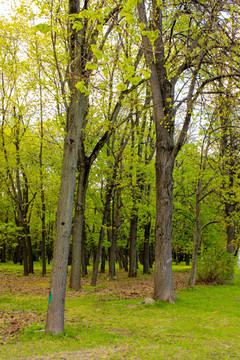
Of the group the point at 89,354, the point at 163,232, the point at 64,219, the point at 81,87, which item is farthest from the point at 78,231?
the point at 81,87

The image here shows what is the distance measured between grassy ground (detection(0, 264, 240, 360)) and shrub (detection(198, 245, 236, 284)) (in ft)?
13.7

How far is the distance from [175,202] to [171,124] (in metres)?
9.17

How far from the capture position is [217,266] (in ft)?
48.3

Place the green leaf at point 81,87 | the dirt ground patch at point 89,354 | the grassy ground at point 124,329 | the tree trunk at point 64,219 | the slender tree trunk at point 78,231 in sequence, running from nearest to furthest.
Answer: the green leaf at point 81,87
the dirt ground patch at point 89,354
the grassy ground at point 124,329
the tree trunk at point 64,219
the slender tree trunk at point 78,231

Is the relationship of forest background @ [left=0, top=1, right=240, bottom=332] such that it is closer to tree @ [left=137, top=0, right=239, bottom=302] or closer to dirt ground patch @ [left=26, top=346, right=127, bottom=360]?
tree @ [left=137, top=0, right=239, bottom=302]

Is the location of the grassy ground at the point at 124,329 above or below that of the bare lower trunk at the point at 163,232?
below

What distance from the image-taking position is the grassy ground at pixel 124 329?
4.73 meters

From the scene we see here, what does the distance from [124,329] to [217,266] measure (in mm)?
9660

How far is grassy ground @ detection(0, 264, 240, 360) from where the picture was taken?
15.5 feet

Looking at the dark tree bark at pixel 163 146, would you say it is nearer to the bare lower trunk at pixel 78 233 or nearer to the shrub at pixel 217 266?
the bare lower trunk at pixel 78 233

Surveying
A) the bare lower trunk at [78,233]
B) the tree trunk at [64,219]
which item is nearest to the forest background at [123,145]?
the bare lower trunk at [78,233]

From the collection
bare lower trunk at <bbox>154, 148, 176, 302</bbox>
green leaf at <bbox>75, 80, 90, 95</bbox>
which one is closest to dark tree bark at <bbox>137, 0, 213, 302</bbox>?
bare lower trunk at <bbox>154, 148, 176, 302</bbox>

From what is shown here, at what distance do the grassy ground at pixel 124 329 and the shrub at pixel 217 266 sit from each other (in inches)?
164

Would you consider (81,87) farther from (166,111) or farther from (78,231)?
(78,231)
